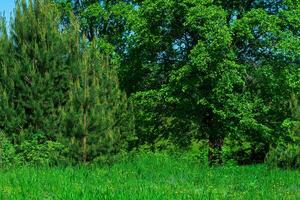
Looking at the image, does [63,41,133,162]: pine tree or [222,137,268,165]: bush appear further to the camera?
[222,137,268,165]: bush

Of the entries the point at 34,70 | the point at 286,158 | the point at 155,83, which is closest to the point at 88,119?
the point at 34,70

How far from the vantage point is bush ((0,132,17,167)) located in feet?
57.9

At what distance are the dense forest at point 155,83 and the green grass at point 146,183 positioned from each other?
2.57m

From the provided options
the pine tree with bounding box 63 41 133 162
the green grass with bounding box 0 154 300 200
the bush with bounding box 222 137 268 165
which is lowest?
the green grass with bounding box 0 154 300 200

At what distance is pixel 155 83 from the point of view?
28219mm

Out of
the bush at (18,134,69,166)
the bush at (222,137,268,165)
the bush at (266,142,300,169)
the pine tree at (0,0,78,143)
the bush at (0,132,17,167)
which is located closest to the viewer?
the bush at (0,132,17,167)

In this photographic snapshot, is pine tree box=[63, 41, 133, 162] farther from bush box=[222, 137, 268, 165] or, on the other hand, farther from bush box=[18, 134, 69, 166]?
bush box=[222, 137, 268, 165]

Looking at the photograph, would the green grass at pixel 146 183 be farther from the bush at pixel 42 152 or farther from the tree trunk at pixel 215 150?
the tree trunk at pixel 215 150

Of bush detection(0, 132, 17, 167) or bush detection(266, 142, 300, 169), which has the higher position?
bush detection(0, 132, 17, 167)

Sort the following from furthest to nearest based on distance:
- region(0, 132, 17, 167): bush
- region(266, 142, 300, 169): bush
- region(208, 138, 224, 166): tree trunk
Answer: region(208, 138, 224, 166): tree trunk < region(266, 142, 300, 169): bush < region(0, 132, 17, 167): bush

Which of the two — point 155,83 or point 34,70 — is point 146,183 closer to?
point 34,70

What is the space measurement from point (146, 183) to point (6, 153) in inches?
321

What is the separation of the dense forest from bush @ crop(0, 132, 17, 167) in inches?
1.6

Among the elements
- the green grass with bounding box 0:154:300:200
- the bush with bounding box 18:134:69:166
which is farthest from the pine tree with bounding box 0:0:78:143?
the green grass with bounding box 0:154:300:200
